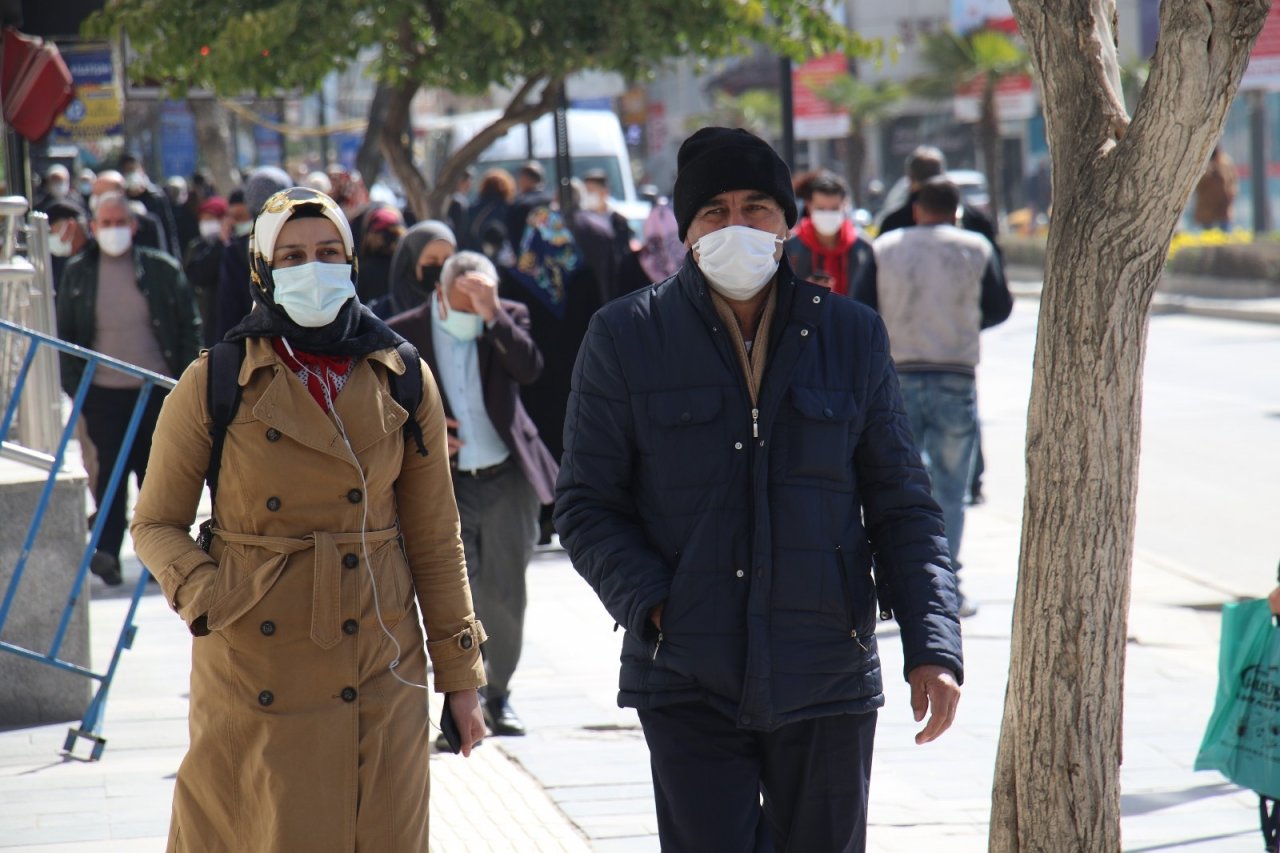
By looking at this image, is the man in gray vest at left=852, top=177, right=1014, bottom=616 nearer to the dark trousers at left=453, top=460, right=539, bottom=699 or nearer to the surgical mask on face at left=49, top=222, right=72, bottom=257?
the dark trousers at left=453, top=460, right=539, bottom=699

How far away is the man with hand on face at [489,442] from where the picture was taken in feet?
20.8

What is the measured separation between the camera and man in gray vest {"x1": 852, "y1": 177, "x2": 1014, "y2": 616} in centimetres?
828

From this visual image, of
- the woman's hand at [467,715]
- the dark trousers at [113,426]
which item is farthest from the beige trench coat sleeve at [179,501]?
the dark trousers at [113,426]

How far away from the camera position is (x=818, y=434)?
326 centimetres

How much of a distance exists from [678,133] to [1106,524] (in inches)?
2538

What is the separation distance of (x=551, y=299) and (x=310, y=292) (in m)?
6.18

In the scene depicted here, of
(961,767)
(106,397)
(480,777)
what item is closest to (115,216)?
(106,397)

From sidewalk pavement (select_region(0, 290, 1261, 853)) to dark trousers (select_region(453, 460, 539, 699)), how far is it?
287 mm

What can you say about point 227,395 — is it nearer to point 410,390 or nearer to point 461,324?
point 410,390

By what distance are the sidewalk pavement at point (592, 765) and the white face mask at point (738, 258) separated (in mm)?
2116

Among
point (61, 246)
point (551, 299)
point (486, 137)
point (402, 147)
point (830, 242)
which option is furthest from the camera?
point (61, 246)

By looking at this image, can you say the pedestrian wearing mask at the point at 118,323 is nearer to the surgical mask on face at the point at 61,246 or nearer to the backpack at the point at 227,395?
the surgical mask on face at the point at 61,246

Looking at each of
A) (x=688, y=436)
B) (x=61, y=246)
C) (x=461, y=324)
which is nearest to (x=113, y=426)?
(x=461, y=324)

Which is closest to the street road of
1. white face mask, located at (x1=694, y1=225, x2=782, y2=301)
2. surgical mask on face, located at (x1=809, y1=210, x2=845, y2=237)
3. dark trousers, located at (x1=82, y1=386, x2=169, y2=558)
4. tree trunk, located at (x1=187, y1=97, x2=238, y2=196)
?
surgical mask on face, located at (x1=809, y1=210, x2=845, y2=237)
